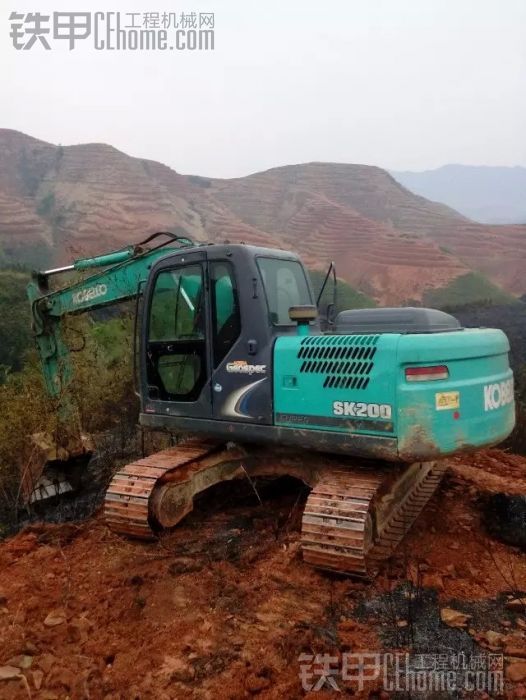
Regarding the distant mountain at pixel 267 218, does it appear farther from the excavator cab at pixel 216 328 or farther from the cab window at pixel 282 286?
the excavator cab at pixel 216 328

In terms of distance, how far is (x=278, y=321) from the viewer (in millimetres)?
5016

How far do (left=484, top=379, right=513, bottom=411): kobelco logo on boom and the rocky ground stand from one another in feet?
3.40

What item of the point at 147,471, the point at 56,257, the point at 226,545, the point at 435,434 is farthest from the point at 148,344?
the point at 56,257

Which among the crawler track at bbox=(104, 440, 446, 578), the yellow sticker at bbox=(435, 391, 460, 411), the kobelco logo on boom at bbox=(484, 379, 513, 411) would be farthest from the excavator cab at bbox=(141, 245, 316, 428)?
the kobelco logo on boom at bbox=(484, 379, 513, 411)

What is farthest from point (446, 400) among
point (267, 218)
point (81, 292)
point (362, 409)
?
point (267, 218)

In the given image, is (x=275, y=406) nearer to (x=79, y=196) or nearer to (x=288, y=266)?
(x=288, y=266)

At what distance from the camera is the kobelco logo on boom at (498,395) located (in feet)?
14.8

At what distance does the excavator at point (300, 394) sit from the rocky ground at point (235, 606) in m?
0.26

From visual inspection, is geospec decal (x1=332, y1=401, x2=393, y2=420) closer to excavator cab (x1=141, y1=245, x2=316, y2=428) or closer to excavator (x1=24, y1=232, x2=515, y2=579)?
excavator (x1=24, y1=232, x2=515, y2=579)

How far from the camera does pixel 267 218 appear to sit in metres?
59.2

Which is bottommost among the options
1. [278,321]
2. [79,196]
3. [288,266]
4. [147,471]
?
[147,471]

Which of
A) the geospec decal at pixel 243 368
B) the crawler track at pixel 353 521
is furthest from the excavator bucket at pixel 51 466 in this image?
the crawler track at pixel 353 521

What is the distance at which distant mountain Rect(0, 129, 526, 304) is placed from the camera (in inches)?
1793

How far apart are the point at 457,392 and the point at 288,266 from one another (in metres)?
2.04
